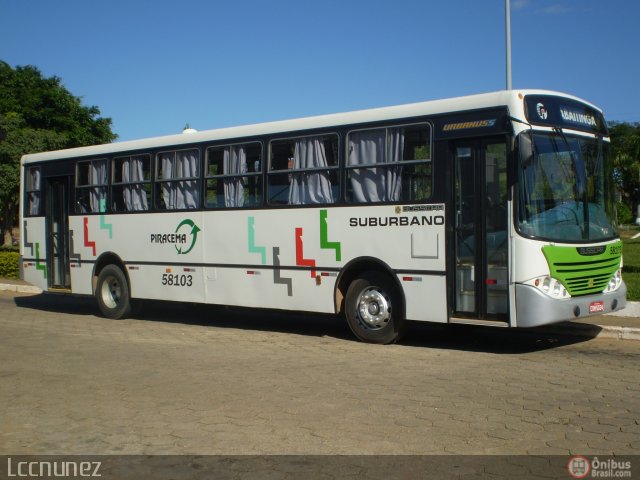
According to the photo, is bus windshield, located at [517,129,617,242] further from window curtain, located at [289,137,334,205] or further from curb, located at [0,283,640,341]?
window curtain, located at [289,137,334,205]

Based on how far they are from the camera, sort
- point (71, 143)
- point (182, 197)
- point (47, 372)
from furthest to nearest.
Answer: point (71, 143), point (182, 197), point (47, 372)

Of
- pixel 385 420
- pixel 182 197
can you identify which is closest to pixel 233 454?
pixel 385 420

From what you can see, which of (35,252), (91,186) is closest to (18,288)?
(35,252)

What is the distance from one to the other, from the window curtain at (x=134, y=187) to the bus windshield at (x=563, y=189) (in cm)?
753

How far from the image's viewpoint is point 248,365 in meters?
9.52

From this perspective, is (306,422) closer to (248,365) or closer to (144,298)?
(248,365)

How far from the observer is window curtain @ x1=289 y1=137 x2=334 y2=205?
11.4 m

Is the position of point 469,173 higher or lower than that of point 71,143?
lower

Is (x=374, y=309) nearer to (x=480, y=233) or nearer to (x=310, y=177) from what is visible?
(x=480, y=233)

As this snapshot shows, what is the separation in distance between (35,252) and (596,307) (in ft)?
37.9

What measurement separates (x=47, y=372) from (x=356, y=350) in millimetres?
3967

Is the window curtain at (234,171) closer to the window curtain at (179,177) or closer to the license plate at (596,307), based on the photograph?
the window curtain at (179,177)

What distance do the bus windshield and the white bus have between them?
2 centimetres

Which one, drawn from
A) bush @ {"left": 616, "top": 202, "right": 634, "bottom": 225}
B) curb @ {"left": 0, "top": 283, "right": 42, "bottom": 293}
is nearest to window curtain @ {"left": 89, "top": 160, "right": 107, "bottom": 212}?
curb @ {"left": 0, "top": 283, "right": 42, "bottom": 293}
